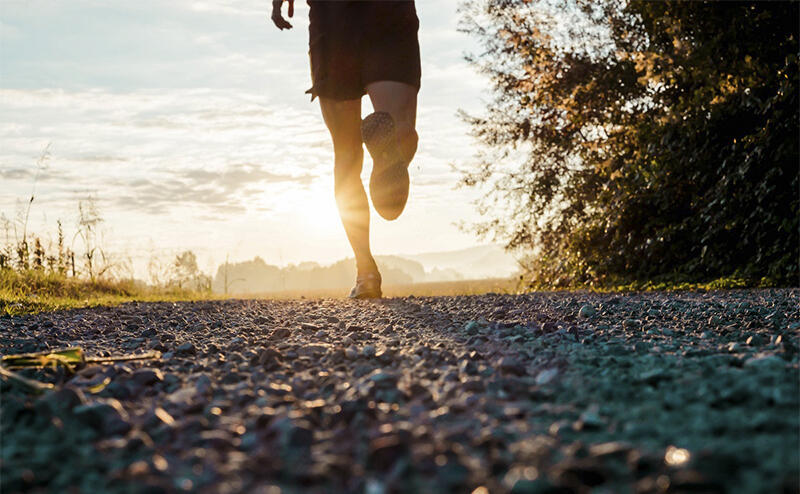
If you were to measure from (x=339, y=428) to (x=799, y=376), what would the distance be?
1068 mm

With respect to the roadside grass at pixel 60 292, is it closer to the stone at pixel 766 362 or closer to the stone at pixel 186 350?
the stone at pixel 186 350

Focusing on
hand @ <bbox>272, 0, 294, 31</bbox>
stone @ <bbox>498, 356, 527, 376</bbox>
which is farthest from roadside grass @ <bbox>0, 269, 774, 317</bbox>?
stone @ <bbox>498, 356, 527, 376</bbox>

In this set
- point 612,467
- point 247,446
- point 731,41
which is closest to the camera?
point 612,467

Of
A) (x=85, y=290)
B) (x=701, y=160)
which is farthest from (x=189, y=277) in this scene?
(x=701, y=160)

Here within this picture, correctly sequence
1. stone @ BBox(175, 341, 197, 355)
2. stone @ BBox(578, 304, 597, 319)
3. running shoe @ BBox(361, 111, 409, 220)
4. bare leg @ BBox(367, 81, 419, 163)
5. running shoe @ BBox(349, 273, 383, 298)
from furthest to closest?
running shoe @ BBox(349, 273, 383, 298) < bare leg @ BBox(367, 81, 419, 163) < running shoe @ BBox(361, 111, 409, 220) < stone @ BBox(578, 304, 597, 319) < stone @ BBox(175, 341, 197, 355)

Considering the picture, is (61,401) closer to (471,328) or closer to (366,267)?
(471,328)

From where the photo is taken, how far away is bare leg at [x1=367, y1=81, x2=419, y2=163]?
14.1 ft

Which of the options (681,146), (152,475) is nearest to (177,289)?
(681,146)

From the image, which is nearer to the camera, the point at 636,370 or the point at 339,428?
the point at 339,428

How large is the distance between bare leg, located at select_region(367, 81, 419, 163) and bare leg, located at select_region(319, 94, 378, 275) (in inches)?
19.5

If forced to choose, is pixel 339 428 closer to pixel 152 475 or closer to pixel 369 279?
pixel 152 475

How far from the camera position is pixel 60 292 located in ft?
20.6

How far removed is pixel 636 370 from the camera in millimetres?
1670

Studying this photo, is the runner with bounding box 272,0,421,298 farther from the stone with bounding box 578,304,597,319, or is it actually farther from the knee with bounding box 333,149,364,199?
the stone with bounding box 578,304,597,319
